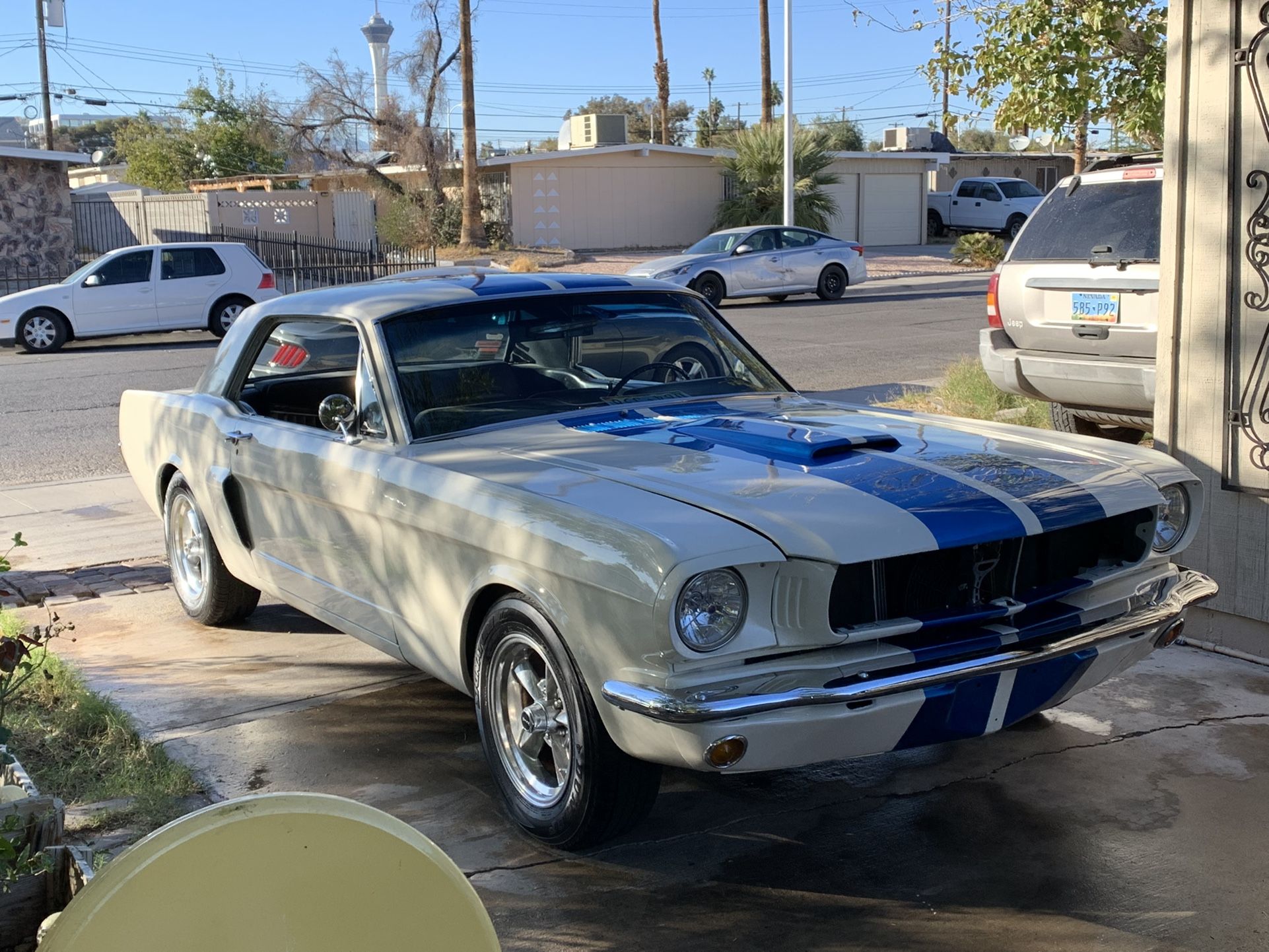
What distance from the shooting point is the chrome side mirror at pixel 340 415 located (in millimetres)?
4656

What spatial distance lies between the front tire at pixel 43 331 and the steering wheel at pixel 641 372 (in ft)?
51.7

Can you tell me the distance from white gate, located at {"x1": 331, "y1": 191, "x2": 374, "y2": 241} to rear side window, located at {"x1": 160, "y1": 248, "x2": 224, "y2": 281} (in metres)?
18.7

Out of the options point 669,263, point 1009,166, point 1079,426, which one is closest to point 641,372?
point 1079,426

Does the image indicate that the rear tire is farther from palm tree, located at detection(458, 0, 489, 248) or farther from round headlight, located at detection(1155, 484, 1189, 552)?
palm tree, located at detection(458, 0, 489, 248)

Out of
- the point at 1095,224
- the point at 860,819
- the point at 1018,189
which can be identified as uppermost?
the point at 1018,189

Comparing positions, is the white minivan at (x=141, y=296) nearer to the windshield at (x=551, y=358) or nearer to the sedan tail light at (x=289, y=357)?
the sedan tail light at (x=289, y=357)

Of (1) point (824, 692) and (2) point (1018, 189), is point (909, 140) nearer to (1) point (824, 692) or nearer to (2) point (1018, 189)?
(2) point (1018, 189)

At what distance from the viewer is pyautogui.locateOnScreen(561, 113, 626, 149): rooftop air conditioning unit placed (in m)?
37.1

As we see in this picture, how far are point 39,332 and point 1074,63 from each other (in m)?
14.2

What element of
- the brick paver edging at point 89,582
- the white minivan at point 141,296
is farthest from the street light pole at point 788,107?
the brick paver edging at point 89,582

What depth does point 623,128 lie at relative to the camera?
1473 inches

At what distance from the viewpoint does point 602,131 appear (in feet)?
122

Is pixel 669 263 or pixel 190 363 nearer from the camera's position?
pixel 190 363

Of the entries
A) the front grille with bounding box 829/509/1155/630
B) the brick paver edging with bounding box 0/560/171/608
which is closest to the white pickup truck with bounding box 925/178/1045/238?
the brick paver edging with bounding box 0/560/171/608
